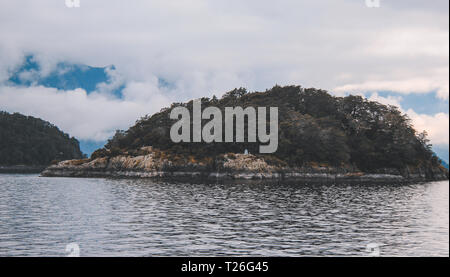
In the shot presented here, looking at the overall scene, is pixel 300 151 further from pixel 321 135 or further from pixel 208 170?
pixel 208 170

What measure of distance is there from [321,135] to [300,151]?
10.6 meters

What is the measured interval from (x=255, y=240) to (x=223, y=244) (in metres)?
2.69

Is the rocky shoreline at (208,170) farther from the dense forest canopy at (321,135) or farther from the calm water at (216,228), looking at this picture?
the calm water at (216,228)

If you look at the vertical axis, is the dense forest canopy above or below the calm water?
above

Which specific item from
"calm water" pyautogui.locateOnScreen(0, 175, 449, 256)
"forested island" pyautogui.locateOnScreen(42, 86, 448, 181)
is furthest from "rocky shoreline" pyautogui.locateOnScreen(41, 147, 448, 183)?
"calm water" pyautogui.locateOnScreen(0, 175, 449, 256)

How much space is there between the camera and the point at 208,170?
126m

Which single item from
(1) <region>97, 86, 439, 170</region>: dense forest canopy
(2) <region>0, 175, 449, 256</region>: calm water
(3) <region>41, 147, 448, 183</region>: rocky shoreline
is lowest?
(2) <region>0, 175, 449, 256</region>: calm water

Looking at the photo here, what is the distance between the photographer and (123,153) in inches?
5428

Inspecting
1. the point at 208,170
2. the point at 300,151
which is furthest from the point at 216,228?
the point at 300,151

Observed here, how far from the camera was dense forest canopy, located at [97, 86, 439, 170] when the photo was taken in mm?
138250

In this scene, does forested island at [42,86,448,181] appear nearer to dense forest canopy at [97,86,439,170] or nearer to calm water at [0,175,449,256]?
dense forest canopy at [97,86,439,170]

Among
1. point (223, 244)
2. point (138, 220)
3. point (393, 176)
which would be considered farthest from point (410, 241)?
point (393, 176)

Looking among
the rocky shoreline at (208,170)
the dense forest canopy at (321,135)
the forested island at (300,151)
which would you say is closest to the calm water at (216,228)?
the rocky shoreline at (208,170)

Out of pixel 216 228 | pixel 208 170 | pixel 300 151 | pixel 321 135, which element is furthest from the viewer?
pixel 321 135
